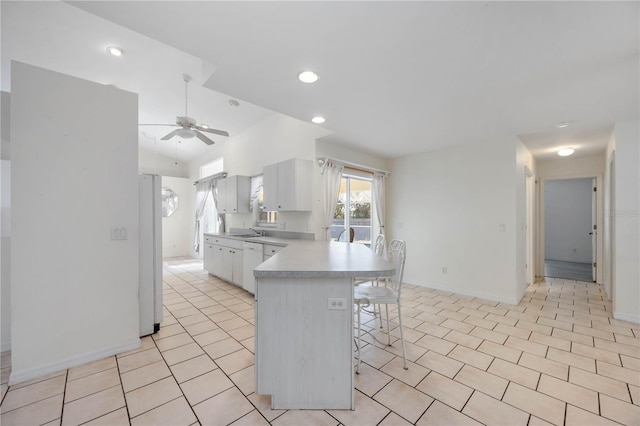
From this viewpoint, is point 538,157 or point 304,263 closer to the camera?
point 304,263

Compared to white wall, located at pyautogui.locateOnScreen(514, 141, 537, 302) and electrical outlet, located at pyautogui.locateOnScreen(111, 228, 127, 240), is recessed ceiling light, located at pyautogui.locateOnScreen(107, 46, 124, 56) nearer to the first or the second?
electrical outlet, located at pyautogui.locateOnScreen(111, 228, 127, 240)

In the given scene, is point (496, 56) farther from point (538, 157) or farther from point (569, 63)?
point (538, 157)

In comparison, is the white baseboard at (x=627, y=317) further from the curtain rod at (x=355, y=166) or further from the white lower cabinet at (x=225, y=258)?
the white lower cabinet at (x=225, y=258)

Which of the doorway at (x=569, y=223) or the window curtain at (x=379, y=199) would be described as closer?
the window curtain at (x=379, y=199)

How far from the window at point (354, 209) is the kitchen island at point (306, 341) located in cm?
289

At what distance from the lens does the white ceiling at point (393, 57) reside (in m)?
1.46

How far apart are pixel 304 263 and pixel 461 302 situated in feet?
9.82

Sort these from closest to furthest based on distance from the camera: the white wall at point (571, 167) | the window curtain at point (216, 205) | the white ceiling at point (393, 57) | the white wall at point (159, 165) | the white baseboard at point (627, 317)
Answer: the white ceiling at point (393, 57)
the white baseboard at point (627, 317)
the white wall at point (571, 167)
the window curtain at point (216, 205)
the white wall at point (159, 165)

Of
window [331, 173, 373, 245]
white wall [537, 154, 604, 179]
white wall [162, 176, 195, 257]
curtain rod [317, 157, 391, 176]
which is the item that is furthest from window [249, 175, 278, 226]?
white wall [537, 154, 604, 179]

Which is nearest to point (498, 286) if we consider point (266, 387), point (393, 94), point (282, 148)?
point (393, 94)

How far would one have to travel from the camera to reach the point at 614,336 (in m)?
2.66

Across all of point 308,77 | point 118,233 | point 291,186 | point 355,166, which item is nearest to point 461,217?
point 355,166

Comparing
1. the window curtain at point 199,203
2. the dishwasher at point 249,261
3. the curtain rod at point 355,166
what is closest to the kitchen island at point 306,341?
the dishwasher at point 249,261

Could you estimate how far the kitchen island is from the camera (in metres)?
1.63
